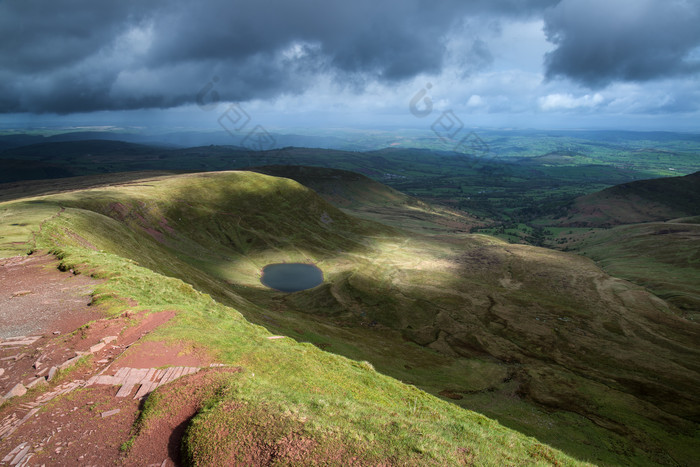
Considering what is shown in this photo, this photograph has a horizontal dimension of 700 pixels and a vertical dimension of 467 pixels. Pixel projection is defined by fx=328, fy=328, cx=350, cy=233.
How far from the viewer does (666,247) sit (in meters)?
148

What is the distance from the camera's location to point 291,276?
108000 mm

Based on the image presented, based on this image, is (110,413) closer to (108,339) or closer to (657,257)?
(108,339)

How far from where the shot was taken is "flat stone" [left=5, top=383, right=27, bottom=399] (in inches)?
647

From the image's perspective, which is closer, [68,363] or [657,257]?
[68,363]

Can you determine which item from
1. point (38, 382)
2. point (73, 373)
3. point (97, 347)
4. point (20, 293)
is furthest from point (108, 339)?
point (20, 293)

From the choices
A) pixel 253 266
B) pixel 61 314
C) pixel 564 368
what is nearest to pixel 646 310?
pixel 564 368

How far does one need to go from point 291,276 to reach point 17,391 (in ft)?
301

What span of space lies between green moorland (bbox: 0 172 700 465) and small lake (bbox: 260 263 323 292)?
4062mm

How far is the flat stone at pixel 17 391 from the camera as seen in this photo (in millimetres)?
16422

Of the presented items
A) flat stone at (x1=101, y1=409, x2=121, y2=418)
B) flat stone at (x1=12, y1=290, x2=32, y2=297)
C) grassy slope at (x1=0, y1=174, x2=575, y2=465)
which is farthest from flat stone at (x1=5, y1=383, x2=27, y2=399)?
flat stone at (x1=12, y1=290, x2=32, y2=297)

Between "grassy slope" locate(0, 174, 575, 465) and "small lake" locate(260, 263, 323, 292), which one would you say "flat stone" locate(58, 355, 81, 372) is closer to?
"grassy slope" locate(0, 174, 575, 465)

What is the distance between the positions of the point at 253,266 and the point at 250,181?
252ft

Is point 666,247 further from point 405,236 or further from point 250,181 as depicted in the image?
point 250,181

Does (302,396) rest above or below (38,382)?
below
